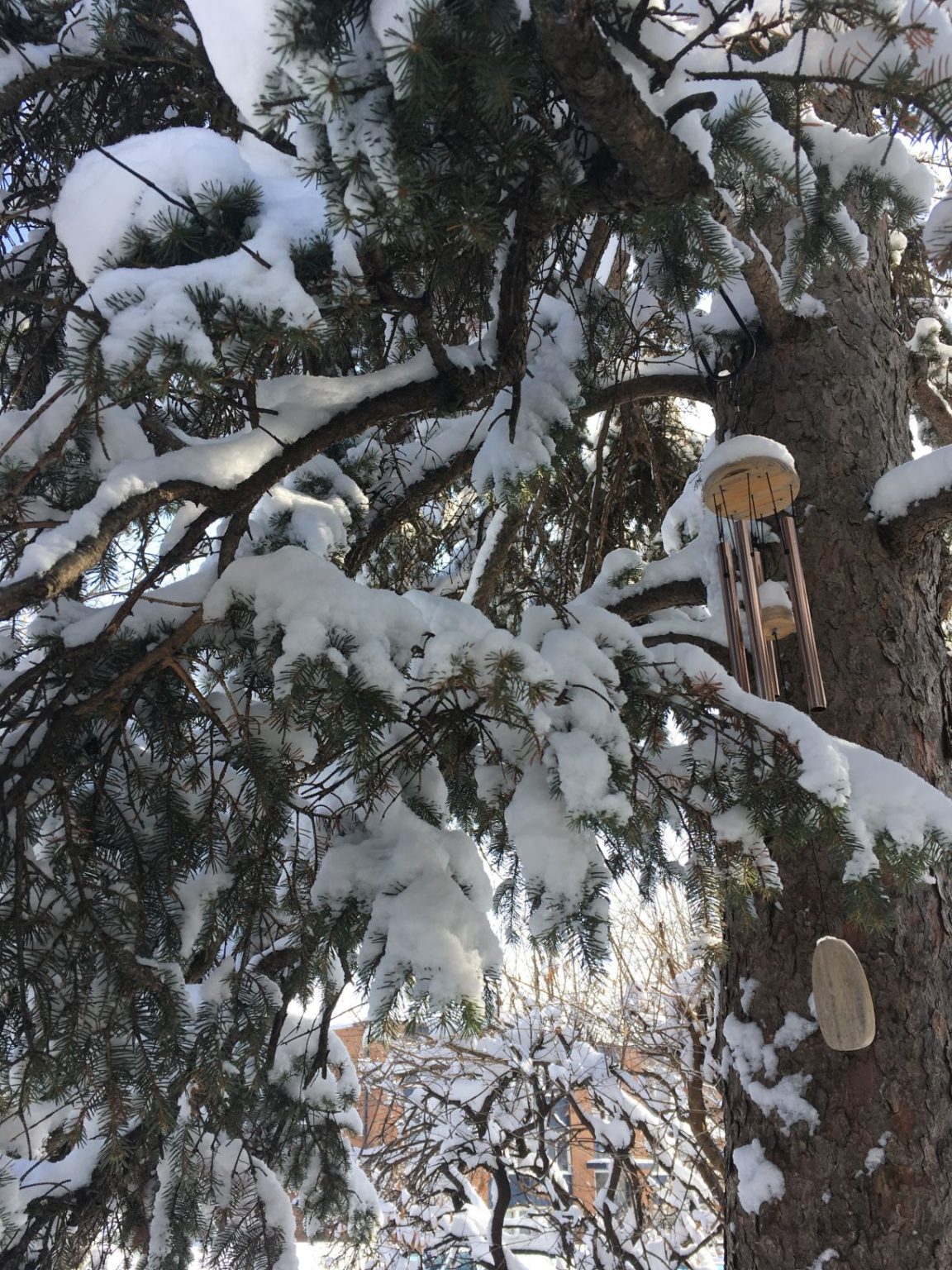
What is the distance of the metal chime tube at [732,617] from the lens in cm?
243

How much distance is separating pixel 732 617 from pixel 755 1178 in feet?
4.41

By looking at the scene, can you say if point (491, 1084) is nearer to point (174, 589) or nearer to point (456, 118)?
point (174, 589)

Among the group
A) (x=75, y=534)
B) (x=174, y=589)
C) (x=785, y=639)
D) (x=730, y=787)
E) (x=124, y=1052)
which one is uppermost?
A: (x=785, y=639)

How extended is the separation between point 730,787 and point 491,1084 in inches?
187

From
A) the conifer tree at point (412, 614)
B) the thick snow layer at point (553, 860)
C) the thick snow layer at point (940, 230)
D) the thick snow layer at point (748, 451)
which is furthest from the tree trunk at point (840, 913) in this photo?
the thick snow layer at point (940, 230)

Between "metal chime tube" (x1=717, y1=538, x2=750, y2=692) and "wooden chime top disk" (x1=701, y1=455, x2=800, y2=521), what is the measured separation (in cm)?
11

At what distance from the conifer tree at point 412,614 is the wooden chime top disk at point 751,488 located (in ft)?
1.18

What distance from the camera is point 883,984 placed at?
2309mm

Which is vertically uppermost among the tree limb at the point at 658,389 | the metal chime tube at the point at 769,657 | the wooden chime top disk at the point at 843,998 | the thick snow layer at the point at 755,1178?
the tree limb at the point at 658,389

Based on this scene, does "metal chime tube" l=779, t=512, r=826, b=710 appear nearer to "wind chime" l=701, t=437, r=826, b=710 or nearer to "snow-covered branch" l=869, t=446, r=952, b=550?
"wind chime" l=701, t=437, r=826, b=710

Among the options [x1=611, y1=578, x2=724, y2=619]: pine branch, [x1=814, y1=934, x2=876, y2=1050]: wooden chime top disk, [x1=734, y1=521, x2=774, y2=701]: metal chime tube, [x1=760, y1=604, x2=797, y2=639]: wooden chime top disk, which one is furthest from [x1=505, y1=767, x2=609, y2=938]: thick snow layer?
Result: [x1=611, y1=578, x2=724, y2=619]: pine branch

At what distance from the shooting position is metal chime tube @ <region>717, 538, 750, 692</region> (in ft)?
7.98

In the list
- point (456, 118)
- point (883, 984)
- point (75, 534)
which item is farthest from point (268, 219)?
point (883, 984)

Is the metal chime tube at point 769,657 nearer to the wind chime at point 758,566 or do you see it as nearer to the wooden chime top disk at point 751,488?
the wind chime at point 758,566
